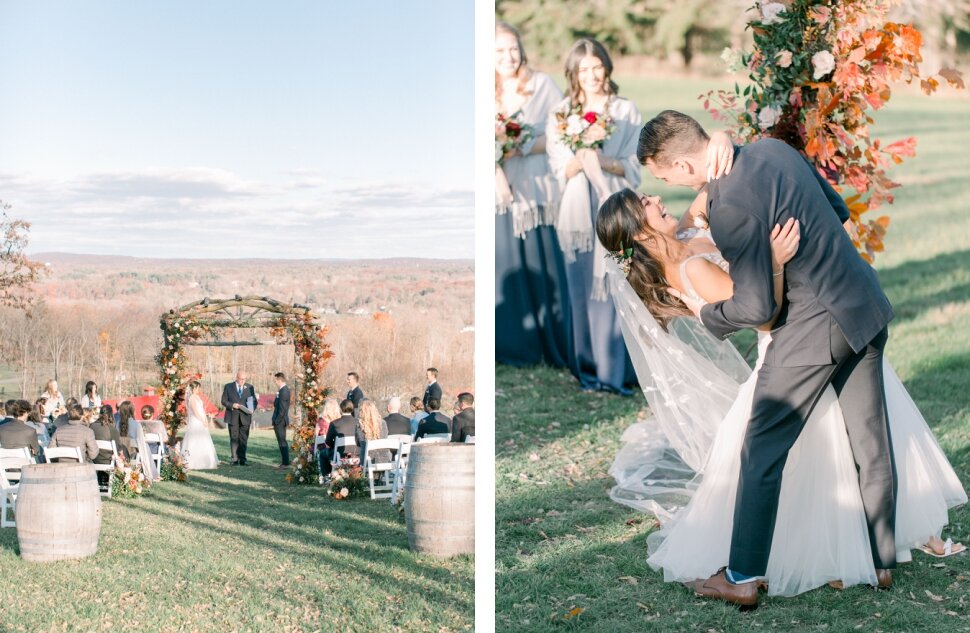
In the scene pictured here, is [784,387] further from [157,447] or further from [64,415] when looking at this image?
[64,415]

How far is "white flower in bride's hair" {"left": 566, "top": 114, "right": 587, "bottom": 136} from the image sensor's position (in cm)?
586

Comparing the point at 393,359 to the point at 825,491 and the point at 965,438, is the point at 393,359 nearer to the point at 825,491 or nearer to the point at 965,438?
the point at 825,491


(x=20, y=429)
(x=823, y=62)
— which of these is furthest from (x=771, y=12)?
(x=20, y=429)

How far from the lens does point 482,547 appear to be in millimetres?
2598

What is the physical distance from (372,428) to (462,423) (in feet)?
1.13

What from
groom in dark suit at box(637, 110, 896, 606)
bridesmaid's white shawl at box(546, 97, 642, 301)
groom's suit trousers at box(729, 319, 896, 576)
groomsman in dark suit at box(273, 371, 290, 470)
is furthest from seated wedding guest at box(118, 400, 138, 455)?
bridesmaid's white shawl at box(546, 97, 642, 301)

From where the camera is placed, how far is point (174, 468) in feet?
12.1

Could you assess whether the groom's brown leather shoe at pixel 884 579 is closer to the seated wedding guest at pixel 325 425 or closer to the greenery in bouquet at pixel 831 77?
the greenery in bouquet at pixel 831 77

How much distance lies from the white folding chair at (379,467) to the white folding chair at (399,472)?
0.01 metres

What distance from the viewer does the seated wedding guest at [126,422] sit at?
11.9 feet

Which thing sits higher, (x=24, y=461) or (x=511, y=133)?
(x=511, y=133)

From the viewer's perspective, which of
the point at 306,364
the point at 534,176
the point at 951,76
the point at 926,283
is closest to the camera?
the point at 306,364

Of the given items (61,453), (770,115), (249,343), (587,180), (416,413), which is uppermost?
(770,115)

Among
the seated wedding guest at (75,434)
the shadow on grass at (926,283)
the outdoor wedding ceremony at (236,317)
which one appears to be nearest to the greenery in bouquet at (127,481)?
the outdoor wedding ceremony at (236,317)
